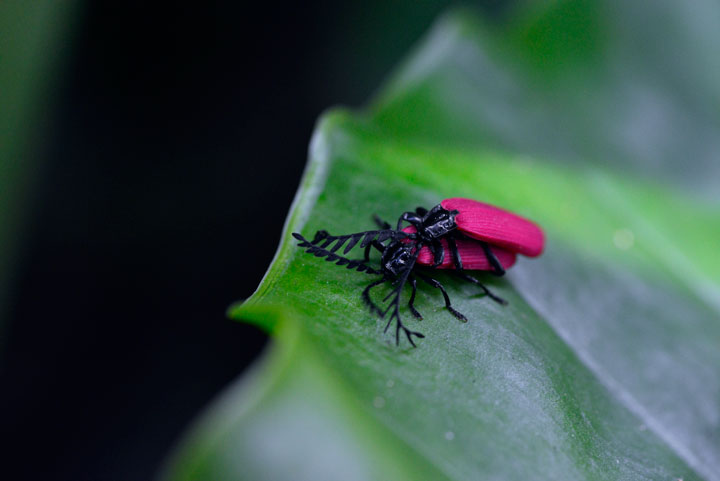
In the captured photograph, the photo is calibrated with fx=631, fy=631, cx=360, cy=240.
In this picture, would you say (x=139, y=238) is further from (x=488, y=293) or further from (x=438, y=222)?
(x=488, y=293)

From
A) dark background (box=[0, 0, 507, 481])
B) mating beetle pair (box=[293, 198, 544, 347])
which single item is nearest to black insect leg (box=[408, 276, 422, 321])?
mating beetle pair (box=[293, 198, 544, 347])

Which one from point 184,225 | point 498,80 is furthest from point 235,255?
point 498,80

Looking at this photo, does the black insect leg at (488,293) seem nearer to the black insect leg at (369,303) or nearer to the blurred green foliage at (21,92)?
the black insect leg at (369,303)

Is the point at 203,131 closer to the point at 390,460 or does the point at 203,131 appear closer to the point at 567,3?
the point at 567,3

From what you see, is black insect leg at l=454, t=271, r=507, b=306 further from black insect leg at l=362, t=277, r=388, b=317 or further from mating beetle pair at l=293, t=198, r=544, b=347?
black insect leg at l=362, t=277, r=388, b=317

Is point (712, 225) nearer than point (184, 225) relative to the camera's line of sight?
Yes

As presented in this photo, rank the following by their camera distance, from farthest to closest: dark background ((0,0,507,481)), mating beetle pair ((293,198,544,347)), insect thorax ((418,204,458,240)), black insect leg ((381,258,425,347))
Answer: dark background ((0,0,507,481))
insect thorax ((418,204,458,240))
mating beetle pair ((293,198,544,347))
black insect leg ((381,258,425,347))
